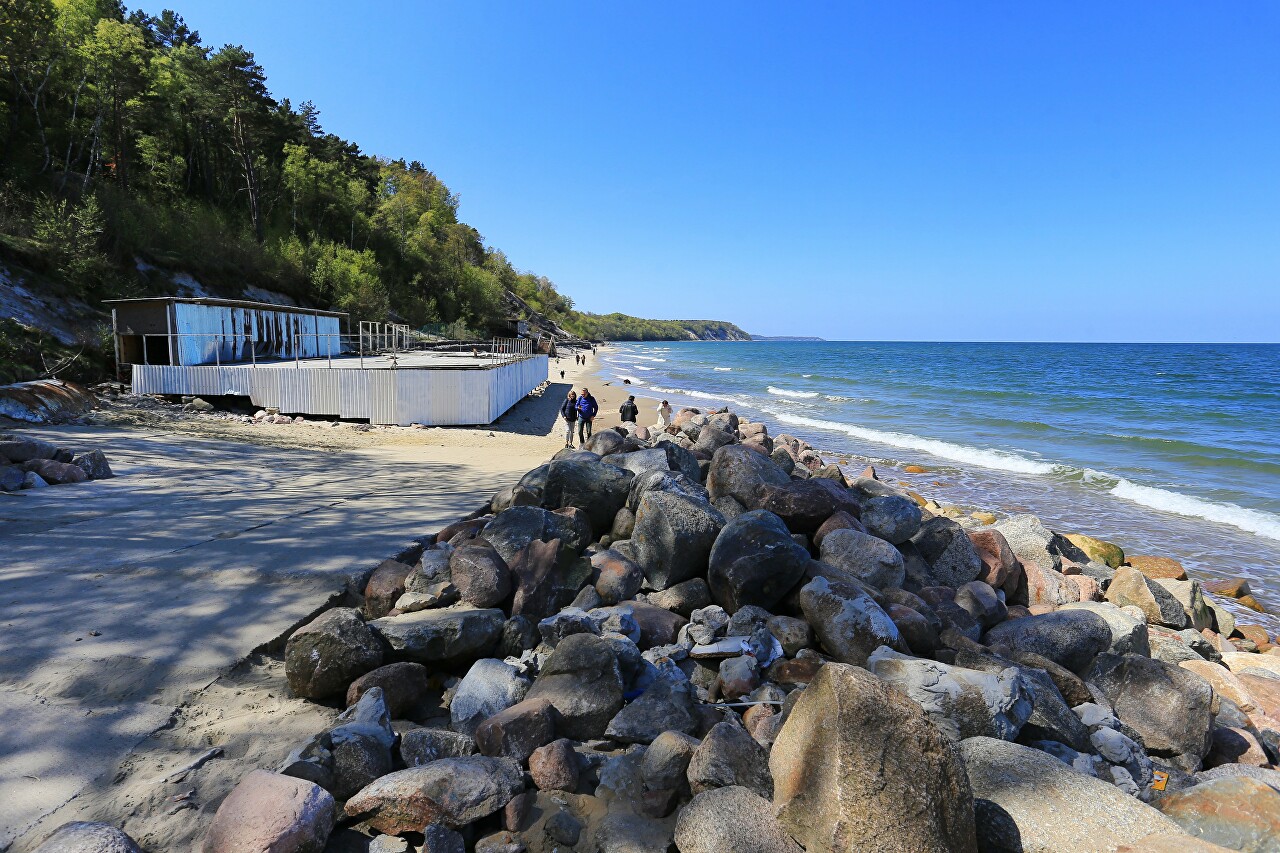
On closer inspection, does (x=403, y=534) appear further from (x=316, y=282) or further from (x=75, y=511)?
(x=316, y=282)

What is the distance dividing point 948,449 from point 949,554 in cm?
1535

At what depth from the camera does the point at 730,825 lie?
246cm

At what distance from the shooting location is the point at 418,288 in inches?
2468

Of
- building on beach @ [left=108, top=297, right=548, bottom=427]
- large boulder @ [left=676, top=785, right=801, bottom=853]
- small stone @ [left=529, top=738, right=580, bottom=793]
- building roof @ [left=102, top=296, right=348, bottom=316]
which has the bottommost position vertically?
small stone @ [left=529, top=738, right=580, bottom=793]

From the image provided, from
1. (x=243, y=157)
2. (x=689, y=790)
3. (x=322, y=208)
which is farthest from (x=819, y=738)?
(x=322, y=208)

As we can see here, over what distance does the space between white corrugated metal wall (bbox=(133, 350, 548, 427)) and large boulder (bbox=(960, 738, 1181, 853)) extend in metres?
17.7

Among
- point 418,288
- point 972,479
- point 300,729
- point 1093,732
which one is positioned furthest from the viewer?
point 418,288

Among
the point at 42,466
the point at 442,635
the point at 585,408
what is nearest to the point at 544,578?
the point at 442,635

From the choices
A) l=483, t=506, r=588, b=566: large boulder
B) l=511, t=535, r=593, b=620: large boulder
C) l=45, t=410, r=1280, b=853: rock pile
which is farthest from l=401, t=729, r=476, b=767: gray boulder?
l=483, t=506, r=588, b=566: large boulder

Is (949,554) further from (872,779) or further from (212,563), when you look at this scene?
(212,563)

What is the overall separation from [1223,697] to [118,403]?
23286mm

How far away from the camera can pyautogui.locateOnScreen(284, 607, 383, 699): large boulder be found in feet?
11.8

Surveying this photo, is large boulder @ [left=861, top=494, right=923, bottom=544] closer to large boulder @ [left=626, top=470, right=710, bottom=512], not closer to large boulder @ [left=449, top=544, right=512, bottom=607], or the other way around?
large boulder @ [left=626, top=470, right=710, bottom=512]

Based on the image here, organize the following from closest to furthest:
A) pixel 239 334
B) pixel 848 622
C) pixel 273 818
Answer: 1. pixel 273 818
2. pixel 848 622
3. pixel 239 334
